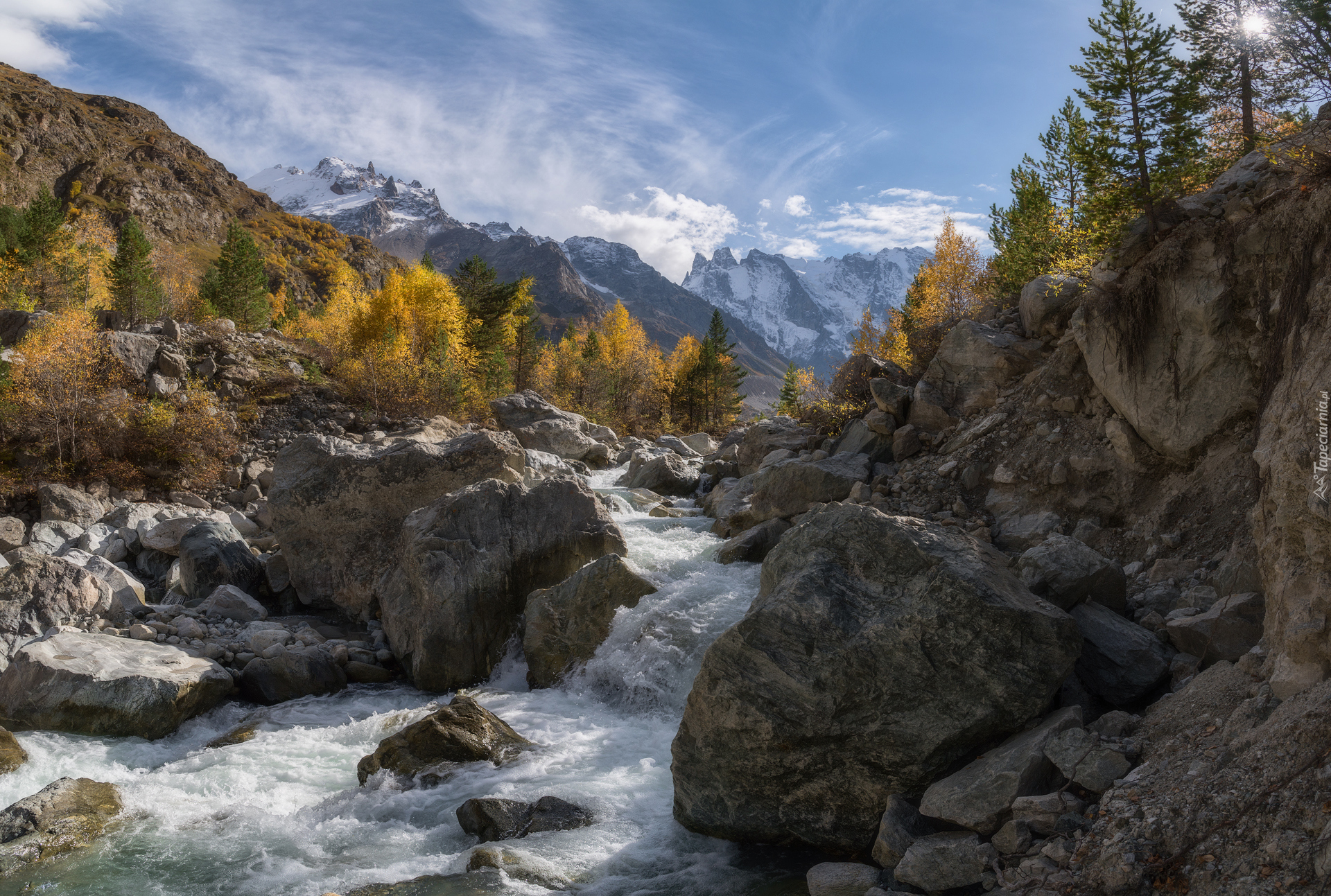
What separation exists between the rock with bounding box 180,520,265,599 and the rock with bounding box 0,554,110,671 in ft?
8.12

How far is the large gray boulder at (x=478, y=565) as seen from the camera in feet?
49.5

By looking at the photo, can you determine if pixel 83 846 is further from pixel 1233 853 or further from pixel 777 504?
pixel 777 504

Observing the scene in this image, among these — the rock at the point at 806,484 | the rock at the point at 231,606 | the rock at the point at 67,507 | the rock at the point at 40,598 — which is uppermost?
the rock at the point at 67,507

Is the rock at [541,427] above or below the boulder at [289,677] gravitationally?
above

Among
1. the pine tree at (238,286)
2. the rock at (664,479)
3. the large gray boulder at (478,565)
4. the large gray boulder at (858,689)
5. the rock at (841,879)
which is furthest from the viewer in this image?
Answer: the pine tree at (238,286)

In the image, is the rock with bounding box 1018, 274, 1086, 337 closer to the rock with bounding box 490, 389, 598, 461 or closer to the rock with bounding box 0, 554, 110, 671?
the rock with bounding box 0, 554, 110, 671

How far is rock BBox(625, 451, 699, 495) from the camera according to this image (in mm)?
31906

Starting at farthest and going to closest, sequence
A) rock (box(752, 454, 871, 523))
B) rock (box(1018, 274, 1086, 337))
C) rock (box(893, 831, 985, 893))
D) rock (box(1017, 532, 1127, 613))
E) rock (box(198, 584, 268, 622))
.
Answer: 1. rock (box(752, 454, 871, 523))
2. rock (box(198, 584, 268, 622))
3. rock (box(1018, 274, 1086, 337))
4. rock (box(1017, 532, 1127, 613))
5. rock (box(893, 831, 985, 893))

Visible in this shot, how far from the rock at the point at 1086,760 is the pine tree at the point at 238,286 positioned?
191ft

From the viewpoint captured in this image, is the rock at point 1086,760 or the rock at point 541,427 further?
the rock at point 541,427

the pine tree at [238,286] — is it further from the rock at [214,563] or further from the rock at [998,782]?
the rock at [998,782]

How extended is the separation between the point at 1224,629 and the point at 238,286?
61037 millimetres

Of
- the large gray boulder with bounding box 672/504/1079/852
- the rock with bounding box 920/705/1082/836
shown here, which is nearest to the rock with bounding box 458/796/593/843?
the large gray boulder with bounding box 672/504/1079/852

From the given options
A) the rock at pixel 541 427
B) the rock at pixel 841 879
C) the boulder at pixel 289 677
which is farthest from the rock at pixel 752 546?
the rock at pixel 541 427
